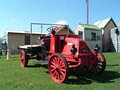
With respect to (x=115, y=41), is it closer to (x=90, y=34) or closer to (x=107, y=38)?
(x=107, y=38)

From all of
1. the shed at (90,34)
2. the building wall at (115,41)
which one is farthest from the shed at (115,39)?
the shed at (90,34)

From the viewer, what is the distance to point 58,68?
192 inches

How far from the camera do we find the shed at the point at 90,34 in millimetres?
19500

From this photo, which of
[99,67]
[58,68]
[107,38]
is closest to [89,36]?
[107,38]

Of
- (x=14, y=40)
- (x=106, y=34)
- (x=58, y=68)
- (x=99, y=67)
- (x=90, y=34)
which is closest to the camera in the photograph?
(x=58, y=68)

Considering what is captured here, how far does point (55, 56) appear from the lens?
503cm

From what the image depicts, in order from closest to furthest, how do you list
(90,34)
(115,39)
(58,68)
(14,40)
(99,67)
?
1. (58,68)
2. (99,67)
3. (14,40)
4. (90,34)
5. (115,39)

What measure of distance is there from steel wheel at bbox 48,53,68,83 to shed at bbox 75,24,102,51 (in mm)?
14653

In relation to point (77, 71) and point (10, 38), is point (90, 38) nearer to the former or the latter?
point (10, 38)

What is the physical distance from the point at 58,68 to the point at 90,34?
1564cm

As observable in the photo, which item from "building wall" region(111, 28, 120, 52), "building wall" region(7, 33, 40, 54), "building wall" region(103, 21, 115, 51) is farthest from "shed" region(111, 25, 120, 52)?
"building wall" region(7, 33, 40, 54)

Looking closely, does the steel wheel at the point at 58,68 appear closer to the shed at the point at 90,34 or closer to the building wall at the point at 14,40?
the building wall at the point at 14,40

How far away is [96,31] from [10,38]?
10534mm

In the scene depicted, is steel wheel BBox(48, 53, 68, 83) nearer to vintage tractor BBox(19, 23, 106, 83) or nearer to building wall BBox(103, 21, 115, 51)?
vintage tractor BBox(19, 23, 106, 83)
